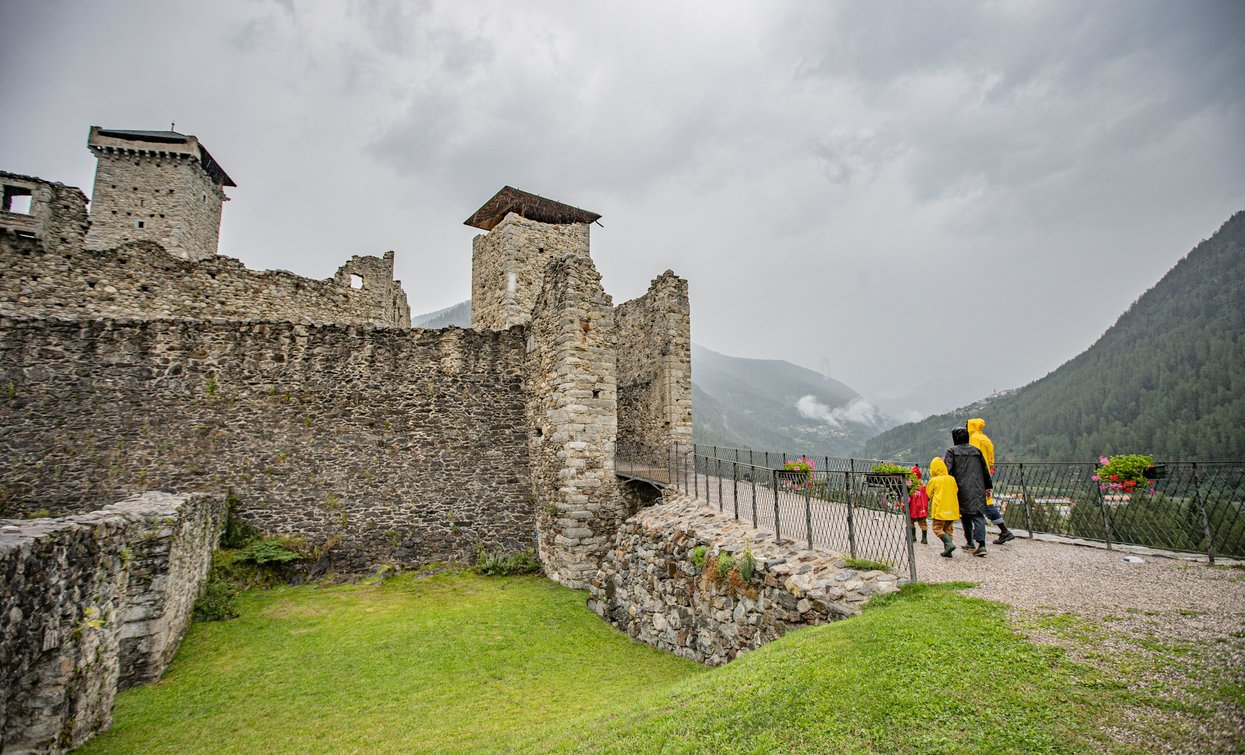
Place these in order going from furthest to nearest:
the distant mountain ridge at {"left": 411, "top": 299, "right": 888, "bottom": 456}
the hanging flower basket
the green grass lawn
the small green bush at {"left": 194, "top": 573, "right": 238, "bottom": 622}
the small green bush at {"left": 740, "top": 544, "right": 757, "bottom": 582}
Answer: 1. the distant mountain ridge at {"left": 411, "top": 299, "right": 888, "bottom": 456}
2. the small green bush at {"left": 194, "top": 573, "right": 238, "bottom": 622}
3. the hanging flower basket
4. the small green bush at {"left": 740, "top": 544, "right": 757, "bottom": 582}
5. the green grass lawn

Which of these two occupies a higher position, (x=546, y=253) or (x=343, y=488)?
(x=546, y=253)

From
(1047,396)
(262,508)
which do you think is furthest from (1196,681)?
(1047,396)

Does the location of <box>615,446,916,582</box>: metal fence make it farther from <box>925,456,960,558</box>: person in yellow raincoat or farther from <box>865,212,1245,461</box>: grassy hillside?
<box>865,212,1245,461</box>: grassy hillside

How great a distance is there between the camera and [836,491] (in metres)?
9.27

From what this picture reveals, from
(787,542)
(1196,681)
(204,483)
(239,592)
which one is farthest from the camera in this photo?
(204,483)

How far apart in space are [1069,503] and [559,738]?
9011 millimetres

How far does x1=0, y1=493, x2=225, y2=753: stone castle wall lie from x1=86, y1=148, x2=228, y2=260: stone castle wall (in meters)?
26.2

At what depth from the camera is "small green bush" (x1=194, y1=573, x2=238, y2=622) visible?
10125 mm

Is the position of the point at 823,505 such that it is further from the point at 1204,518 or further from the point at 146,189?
the point at 146,189

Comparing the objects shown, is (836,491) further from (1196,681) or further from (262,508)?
(262,508)

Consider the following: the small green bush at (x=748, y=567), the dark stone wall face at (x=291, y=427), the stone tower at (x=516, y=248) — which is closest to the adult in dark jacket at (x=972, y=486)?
the small green bush at (x=748, y=567)

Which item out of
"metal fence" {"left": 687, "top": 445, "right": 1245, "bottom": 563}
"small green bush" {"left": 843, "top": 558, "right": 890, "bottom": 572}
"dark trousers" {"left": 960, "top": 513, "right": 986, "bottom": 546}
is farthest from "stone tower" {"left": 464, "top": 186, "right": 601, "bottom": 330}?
"dark trousers" {"left": 960, "top": 513, "right": 986, "bottom": 546}

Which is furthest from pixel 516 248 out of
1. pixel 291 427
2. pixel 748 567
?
pixel 748 567

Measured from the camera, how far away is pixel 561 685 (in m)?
8.02
